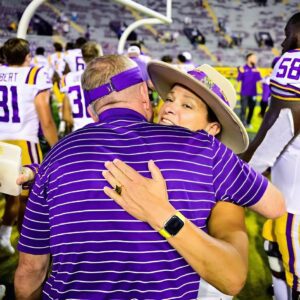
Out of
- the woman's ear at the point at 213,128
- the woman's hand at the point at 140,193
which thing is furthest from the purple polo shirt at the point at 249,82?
the woman's hand at the point at 140,193

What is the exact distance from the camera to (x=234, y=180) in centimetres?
120

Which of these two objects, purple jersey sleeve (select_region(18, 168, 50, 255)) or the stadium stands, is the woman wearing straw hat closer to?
purple jersey sleeve (select_region(18, 168, 50, 255))

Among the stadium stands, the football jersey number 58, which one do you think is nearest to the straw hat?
the football jersey number 58

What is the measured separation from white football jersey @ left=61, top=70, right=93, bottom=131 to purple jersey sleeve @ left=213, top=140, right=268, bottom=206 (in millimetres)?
3247

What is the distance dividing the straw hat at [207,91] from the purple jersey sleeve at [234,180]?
8.1 inches

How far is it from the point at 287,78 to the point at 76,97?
109 inches

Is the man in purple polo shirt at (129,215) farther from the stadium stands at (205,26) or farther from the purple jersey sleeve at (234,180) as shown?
the stadium stands at (205,26)

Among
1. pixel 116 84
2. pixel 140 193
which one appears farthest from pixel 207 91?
pixel 140 193

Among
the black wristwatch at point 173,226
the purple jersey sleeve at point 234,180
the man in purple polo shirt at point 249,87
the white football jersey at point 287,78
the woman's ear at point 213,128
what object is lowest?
the man in purple polo shirt at point 249,87

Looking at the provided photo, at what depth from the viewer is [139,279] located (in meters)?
1.12

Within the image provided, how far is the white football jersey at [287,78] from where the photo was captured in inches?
73.8

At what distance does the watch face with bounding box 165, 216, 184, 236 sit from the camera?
1061 mm

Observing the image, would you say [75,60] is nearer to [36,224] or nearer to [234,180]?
[36,224]

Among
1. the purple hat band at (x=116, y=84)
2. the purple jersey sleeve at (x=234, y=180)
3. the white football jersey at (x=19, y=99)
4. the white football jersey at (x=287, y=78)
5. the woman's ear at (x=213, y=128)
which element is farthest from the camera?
the white football jersey at (x=19, y=99)
